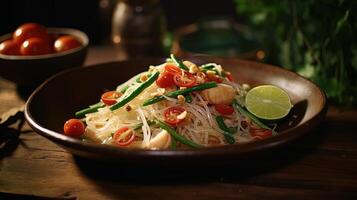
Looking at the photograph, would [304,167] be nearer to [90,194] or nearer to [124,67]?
[90,194]

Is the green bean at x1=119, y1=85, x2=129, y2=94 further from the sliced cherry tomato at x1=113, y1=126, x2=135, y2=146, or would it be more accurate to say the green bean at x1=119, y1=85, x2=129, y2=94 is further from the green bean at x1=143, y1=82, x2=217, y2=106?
the sliced cherry tomato at x1=113, y1=126, x2=135, y2=146

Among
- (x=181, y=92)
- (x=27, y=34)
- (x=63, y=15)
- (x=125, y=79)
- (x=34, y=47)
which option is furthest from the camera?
(x=63, y=15)

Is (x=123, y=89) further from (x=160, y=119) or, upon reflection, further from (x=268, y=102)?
(x=268, y=102)

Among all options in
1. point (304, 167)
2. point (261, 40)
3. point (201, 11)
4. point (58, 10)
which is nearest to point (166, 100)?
point (304, 167)

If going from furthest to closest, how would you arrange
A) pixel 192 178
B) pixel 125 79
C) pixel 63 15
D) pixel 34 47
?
1. pixel 63 15
2. pixel 34 47
3. pixel 125 79
4. pixel 192 178

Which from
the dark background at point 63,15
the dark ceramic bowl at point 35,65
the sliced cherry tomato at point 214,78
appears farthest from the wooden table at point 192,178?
the dark background at point 63,15

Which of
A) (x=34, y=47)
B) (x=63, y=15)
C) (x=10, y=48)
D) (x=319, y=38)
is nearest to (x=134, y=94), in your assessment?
(x=34, y=47)

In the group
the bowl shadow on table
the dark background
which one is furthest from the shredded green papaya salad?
the dark background
